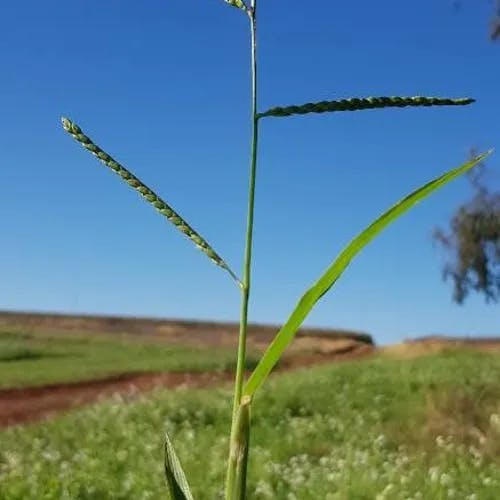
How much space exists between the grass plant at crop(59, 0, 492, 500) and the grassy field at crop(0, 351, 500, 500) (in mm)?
Result: 7917

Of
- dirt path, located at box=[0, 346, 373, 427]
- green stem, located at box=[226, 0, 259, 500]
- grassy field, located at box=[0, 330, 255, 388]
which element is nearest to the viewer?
green stem, located at box=[226, 0, 259, 500]

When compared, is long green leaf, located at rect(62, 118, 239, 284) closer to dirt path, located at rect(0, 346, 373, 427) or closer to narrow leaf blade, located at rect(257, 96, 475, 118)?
narrow leaf blade, located at rect(257, 96, 475, 118)

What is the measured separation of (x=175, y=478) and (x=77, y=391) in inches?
832

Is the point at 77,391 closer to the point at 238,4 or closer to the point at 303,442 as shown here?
the point at 303,442

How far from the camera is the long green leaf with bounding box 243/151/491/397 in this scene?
1.57 meters

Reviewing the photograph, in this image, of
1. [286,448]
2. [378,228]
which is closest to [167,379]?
[286,448]

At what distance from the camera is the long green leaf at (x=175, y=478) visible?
61.2 inches

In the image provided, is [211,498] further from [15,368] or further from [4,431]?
[15,368]

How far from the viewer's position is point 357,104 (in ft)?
Result: 5.15

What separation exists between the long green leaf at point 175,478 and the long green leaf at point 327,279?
0.51 ft

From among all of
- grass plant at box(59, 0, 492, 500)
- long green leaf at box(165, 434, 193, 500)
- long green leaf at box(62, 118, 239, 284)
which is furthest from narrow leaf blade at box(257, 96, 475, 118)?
long green leaf at box(165, 434, 193, 500)

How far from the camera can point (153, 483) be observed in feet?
34.7

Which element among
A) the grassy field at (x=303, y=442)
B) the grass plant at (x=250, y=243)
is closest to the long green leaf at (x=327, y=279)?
the grass plant at (x=250, y=243)

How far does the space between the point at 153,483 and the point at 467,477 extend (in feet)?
10.2
